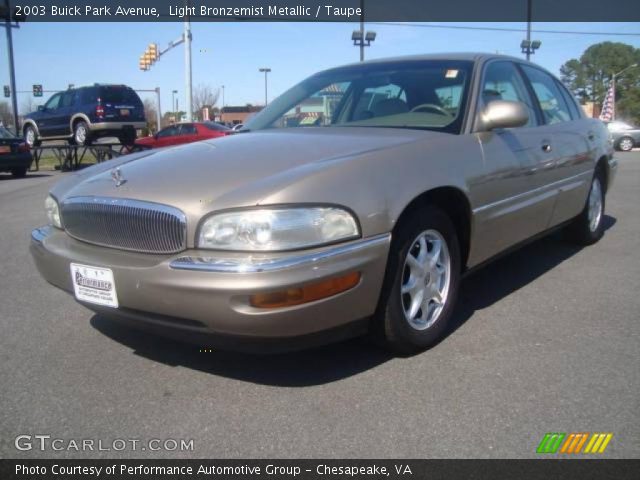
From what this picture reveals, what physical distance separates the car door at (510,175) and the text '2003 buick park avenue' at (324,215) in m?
0.01

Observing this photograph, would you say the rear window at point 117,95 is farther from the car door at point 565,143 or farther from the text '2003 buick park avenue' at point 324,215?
the car door at point 565,143

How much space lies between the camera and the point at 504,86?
3.87 meters

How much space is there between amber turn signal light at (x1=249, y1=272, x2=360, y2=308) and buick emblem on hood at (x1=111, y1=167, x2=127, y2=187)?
1.00 m

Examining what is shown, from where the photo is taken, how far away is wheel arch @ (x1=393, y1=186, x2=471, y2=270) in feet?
9.31

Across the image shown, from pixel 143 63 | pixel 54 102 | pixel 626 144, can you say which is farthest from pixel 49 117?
pixel 626 144

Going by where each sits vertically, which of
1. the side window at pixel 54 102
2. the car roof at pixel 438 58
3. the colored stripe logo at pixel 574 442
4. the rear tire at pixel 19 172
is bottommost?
the colored stripe logo at pixel 574 442

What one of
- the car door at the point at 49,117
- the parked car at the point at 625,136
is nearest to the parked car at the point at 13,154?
the car door at the point at 49,117

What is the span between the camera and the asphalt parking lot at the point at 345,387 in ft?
7.16

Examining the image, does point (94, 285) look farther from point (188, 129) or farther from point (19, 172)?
point (188, 129)

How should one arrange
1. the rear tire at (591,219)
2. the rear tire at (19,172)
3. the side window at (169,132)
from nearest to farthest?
the rear tire at (591,219), the rear tire at (19,172), the side window at (169,132)

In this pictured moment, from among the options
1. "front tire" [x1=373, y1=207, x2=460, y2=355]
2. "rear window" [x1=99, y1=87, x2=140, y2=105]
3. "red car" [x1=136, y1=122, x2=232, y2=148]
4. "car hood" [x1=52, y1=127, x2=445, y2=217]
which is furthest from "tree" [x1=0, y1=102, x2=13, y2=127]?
"front tire" [x1=373, y1=207, x2=460, y2=355]

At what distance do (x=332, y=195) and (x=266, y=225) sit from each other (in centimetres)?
31

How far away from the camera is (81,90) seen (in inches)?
683

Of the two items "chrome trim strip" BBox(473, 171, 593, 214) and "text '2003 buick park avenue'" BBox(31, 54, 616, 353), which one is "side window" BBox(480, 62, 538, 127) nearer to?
"text '2003 buick park avenue'" BBox(31, 54, 616, 353)
